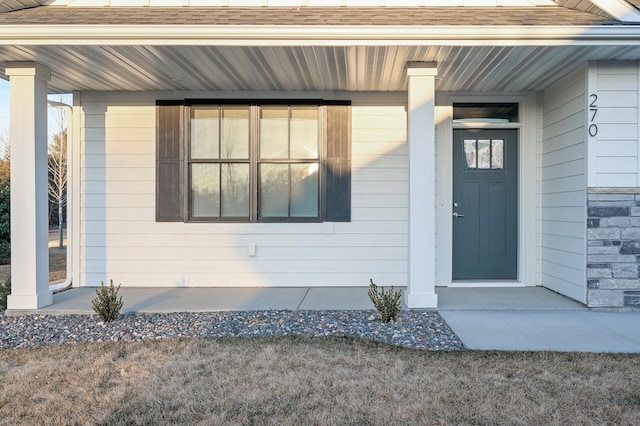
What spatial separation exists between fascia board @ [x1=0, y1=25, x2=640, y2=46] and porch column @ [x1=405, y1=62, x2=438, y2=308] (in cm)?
55

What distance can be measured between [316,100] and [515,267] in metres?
3.53

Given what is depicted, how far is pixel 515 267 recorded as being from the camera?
6191mm

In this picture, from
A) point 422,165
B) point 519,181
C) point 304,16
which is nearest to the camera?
point 304,16

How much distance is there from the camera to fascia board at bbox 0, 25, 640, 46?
4.24 metres

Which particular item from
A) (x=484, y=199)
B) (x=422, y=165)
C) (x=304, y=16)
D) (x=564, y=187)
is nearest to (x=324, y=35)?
(x=304, y=16)

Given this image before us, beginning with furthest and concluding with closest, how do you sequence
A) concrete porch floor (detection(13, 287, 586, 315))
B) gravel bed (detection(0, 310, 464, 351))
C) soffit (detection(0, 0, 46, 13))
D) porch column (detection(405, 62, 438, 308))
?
concrete porch floor (detection(13, 287, 586, 315))
porch column (detection(405, 62, 438, 308))
soffit (detection(0, 0, 46, 13))
gravel bed (detection(0, 310, 464, 351))

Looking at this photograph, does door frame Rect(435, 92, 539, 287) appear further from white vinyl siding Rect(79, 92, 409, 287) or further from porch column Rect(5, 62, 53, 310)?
porch column Rect(5, 62, 53, 310)

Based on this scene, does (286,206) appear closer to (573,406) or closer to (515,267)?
(515,267)

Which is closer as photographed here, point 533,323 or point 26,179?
point 533,323

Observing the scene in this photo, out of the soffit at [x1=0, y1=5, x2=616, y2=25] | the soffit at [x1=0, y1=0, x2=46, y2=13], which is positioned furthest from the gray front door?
the soffit at [x1=0, y1=0, x2=46, y2=13]

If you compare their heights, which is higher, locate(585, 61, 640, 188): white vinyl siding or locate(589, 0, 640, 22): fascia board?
locate(589, 0, 640, 22): fascia board

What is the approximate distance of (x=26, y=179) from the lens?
4.90 metres

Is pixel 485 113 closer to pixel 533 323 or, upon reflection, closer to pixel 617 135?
pixel 617 135

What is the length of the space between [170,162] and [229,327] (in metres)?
2.81
